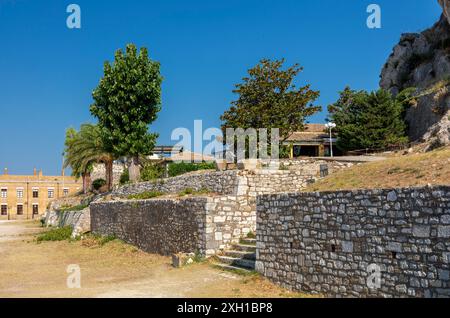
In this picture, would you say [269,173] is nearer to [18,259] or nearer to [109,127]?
[18,259]

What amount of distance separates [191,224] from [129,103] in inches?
584

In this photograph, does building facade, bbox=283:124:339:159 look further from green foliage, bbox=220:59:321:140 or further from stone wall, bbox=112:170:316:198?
stone wall, bbox=112:170:316:198

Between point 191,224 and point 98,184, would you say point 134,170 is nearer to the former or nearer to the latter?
point 191,224

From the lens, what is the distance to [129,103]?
2798 centimetres

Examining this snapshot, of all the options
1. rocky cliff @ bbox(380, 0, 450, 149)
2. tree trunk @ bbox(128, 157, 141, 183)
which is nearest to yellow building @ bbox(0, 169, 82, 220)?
tree trunk @ bbox(128, 157, 141, 183)

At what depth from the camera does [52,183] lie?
3159 inches

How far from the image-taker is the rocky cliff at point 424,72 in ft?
93.1

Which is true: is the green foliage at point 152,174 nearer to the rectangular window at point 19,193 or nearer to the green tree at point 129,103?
the green tree at point 129,103

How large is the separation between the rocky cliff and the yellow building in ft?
180

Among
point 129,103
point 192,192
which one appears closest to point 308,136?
point 129,103

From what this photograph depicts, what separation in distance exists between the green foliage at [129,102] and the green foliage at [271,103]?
4985 mm

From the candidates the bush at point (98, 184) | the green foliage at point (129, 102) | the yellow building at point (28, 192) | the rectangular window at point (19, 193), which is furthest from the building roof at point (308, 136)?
the rectangular window at point (19, 193)

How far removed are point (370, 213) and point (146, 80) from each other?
2249 centimetres

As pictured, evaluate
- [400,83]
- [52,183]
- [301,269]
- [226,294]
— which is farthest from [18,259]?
[52,183]
